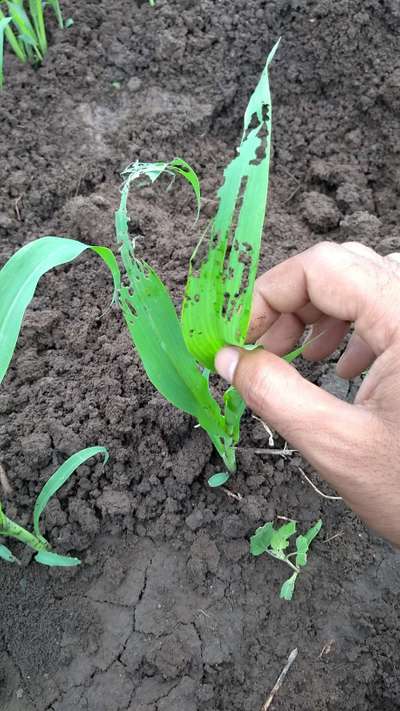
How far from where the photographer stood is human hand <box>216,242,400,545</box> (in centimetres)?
88

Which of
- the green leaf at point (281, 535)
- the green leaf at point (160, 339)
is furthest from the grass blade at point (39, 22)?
the green leaf at point (281, 535)

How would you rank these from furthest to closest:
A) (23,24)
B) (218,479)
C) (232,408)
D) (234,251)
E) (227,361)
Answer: (23,24), (218,479), (232,408), (227,361), (234,251)

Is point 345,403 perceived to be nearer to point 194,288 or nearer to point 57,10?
point 194,288

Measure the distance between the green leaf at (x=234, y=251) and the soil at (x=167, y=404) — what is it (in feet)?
1.54

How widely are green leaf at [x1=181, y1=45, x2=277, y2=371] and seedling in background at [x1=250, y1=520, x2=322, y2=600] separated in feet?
1.33

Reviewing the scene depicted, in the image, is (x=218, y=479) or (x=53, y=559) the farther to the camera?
(x=218, y=479)

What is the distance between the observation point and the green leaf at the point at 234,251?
30.4 inches

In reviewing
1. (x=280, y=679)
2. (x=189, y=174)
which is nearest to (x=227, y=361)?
(x=189, y=174)

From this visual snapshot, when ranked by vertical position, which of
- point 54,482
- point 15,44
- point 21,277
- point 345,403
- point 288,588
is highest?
point 15,44

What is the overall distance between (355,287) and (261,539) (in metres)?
0.53

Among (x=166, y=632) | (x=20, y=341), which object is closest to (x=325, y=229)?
(x=20, y=341)

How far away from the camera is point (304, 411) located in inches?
34.3

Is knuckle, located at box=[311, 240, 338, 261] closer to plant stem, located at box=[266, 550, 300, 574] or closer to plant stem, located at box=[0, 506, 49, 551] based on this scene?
plant stem, located at box=[266, 550, 300, 574]

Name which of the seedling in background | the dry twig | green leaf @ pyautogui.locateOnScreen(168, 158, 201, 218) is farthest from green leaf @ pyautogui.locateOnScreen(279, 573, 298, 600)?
green leaf @ pyautogui.locateOnScreen(168, 158, 201, 218)
